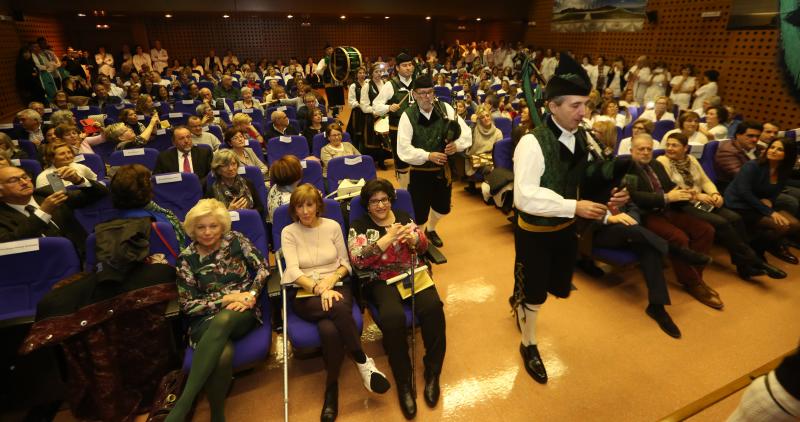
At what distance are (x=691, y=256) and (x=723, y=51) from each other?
8.36m

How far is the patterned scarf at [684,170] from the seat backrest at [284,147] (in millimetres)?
3985

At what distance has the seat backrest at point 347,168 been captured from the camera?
3.84 m

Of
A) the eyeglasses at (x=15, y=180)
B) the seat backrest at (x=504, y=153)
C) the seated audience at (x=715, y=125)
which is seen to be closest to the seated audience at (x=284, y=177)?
the eyeglasses at (x=15, y=180)

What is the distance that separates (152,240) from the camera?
8.30ft

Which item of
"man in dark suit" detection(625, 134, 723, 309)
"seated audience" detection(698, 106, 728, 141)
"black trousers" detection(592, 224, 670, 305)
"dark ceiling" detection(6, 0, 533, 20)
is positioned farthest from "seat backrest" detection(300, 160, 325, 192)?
"dark ceiling" detection(6, 0, 533, 20)

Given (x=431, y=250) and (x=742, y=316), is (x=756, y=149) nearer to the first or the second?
(x=742, y=316)

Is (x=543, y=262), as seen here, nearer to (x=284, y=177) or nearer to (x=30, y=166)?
(x=284, y=177)

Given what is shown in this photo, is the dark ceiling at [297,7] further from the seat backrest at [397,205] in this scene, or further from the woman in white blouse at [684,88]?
the seat backrest at [397,205]

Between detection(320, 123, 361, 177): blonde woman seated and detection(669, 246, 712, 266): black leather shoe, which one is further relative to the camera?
detection(320, 123, 361, 177): blonde woman seated

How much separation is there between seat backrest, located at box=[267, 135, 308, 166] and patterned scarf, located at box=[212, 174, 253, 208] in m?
1.34

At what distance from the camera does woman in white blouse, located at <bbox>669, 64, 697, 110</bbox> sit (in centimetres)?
844

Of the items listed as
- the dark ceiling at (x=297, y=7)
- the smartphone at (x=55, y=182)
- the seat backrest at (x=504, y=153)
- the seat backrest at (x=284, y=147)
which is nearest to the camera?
the smartphone at (x=55, y=182)

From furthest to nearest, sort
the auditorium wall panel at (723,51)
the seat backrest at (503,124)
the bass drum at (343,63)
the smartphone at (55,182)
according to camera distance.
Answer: the auditorium wall panel at (723,51), the bass drum at (343,63), the seat backrest at (503,124), the smartphone at (55,182)

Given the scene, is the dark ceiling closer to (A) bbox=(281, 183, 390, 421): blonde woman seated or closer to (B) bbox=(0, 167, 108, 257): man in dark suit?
(B) bbox=(0, 167, 108, 257): man in dark suit
